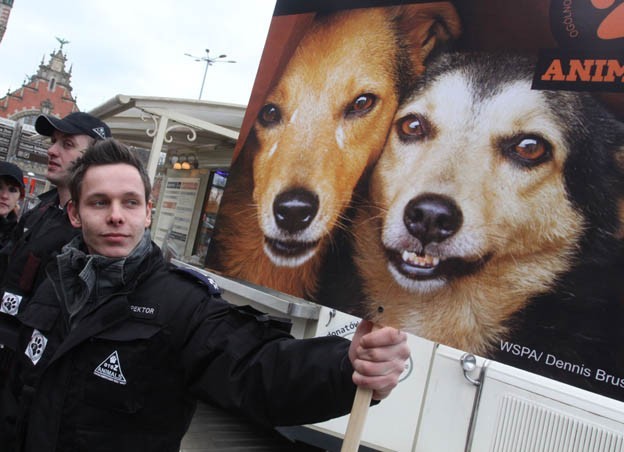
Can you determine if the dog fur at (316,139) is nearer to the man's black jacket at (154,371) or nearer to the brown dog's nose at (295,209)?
the brown dog's nose at (295,209)

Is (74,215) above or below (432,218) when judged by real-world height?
below

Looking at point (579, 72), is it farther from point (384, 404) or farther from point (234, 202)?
point (384, 404)

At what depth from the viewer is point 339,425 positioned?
3.97 metres

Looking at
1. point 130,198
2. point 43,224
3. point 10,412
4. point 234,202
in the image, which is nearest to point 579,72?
point 234,202

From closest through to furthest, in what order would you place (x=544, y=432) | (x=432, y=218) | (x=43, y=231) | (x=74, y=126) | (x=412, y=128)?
(x=432, y=218) < (x=412, y=128) < (x=43, y=231) < (x=74, y=126) < (x=544, y=432)

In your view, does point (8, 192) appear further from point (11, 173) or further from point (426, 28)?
point (426, 28)

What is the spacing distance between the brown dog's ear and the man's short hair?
99cm

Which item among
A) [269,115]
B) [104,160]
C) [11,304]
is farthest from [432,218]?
[11,304]

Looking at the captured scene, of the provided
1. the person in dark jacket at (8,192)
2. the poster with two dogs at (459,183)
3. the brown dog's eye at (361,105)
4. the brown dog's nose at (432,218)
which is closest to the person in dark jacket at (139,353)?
the poster with two dogs at (459,183)

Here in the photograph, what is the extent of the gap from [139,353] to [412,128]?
1027 millimetres

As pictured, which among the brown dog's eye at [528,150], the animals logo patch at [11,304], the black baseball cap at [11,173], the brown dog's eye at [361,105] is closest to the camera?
the brown dog's eye at [528,150]

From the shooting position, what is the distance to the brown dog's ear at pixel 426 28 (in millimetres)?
1417

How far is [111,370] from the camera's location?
1.47 metres

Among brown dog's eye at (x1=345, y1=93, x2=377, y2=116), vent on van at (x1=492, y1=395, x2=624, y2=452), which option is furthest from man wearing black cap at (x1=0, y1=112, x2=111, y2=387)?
vent on van at (x1=492, y1=395, x2=624, y2=452)
